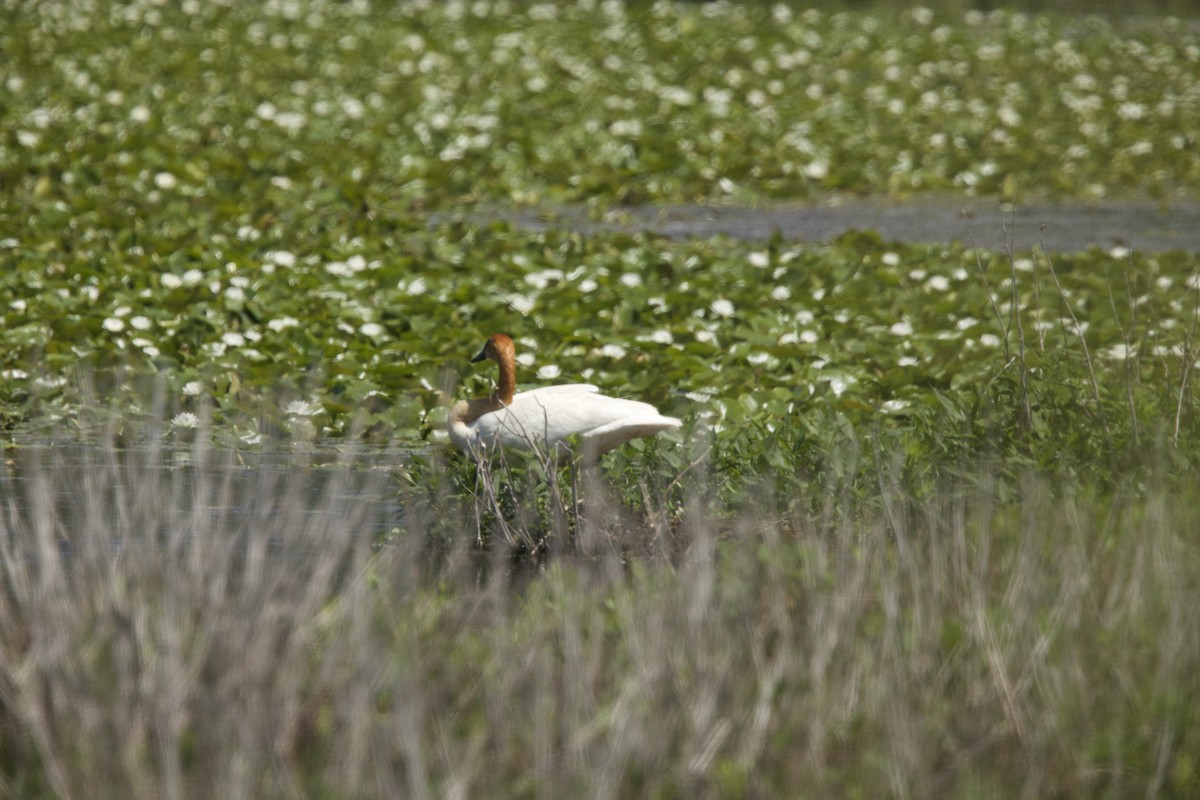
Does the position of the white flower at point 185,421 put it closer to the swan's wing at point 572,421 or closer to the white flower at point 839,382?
the swan's wing at point 572,421

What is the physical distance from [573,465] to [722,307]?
9.76 feet

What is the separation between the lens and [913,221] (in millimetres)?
10711

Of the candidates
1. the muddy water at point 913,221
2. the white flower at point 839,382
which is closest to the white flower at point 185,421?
the white flower at point 839,382

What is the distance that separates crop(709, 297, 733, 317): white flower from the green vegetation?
19 mm

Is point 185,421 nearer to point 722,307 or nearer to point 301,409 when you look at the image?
point 301,409

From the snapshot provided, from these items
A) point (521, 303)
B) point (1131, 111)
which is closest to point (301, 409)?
point (521, 303)

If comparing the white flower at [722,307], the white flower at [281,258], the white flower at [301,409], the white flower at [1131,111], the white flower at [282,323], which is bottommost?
the white flower at [301,409]

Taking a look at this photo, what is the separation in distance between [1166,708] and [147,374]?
4743 millimetres

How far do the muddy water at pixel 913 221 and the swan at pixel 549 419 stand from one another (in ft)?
13.4

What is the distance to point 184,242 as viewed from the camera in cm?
860

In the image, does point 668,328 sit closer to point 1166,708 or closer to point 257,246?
point 257,246

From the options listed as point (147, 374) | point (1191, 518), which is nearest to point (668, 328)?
point (147, 374)

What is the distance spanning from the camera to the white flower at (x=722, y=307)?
7.59 m

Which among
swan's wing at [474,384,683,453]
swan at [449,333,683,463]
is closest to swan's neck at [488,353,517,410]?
swan at [449,333,683,463]
